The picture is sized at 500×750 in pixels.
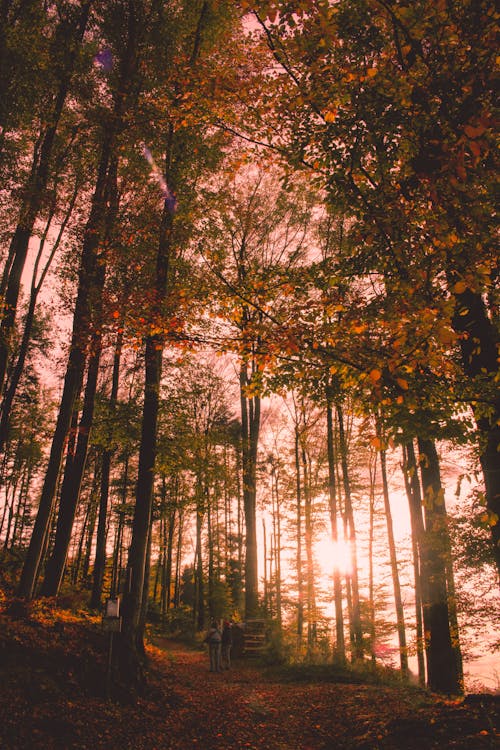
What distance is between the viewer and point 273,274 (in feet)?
17.4

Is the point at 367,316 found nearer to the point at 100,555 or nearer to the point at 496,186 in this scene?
the point at 496,186

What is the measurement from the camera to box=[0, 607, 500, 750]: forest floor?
5.11 metres

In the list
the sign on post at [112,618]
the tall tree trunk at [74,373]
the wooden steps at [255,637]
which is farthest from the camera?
the wooden steps at [255,637]

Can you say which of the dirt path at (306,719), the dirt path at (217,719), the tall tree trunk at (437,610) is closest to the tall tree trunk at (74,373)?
the dirt path at (217,719)

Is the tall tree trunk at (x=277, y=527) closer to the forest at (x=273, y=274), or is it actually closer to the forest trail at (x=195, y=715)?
the forest at (x=273, y=274)

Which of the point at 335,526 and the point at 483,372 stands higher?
Answer: the point at 483,372

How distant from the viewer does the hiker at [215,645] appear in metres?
13.3

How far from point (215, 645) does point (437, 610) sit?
Answer: 292 inches

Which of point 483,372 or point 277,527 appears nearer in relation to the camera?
point 483,372

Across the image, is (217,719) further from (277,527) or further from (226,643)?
(277,527)

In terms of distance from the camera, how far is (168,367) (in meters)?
16.4

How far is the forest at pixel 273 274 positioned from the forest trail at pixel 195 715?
92 cm

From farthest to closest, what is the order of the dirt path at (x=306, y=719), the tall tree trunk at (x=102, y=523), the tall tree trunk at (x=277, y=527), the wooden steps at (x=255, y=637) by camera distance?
the tall tree trunk at (x=277, y=527) < the tall tree trunk at (x=102, y=523) < the wooden steps at (x=255, y=637) < the dirt path at (x=306, y=719)

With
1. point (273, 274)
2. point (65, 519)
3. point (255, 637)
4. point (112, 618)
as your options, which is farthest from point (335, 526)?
point (273, 274)
